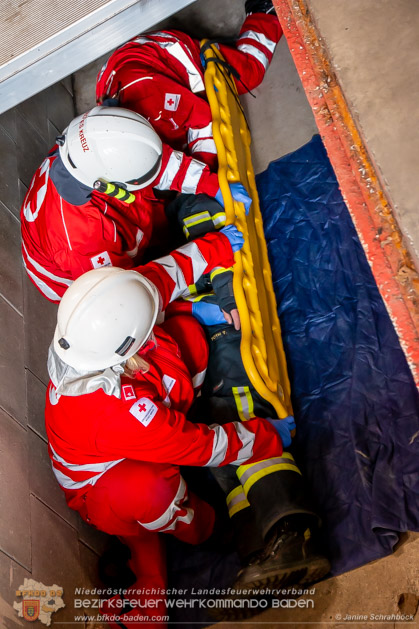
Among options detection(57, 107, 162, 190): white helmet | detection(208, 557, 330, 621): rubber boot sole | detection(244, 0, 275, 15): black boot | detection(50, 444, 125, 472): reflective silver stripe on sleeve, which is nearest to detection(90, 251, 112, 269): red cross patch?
detection(57, 107, 162, 190): white helmet

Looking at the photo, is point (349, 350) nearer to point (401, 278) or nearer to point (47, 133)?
point (401, 278)

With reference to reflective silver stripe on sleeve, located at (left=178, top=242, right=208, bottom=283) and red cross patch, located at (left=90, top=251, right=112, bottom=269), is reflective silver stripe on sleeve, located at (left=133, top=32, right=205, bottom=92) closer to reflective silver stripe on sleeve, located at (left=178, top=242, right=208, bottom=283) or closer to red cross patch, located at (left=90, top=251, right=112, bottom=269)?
reflective silver stripe on sleeve, located at (left=178, top=242, right=208, bottom=283)

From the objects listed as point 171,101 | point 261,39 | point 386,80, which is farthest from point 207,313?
point 261,39

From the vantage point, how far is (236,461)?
2.75 m

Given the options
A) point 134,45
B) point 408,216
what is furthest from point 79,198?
point 408,216

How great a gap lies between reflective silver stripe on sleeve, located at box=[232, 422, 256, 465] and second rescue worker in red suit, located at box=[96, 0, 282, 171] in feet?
5.76

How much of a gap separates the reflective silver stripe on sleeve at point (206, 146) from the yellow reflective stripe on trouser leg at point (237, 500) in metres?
1.98

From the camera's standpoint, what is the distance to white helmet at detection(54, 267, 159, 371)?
2449 mm

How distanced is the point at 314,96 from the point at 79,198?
144 centimetres

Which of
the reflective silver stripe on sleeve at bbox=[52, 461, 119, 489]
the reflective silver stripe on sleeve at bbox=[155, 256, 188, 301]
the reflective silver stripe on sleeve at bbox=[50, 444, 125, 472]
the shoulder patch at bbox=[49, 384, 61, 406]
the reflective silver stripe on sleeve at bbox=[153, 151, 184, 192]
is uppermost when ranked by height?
the reflective silver stripe on sleeve at bbox=[153, 151, 184, 192]

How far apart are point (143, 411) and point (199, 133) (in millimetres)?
1941

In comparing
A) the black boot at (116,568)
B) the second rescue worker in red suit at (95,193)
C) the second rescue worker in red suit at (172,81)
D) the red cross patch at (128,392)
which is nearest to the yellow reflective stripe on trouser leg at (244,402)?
the red cross patch at (128,392)

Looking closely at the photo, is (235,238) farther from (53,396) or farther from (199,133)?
(53,396)

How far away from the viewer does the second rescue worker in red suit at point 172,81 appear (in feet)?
11.4
